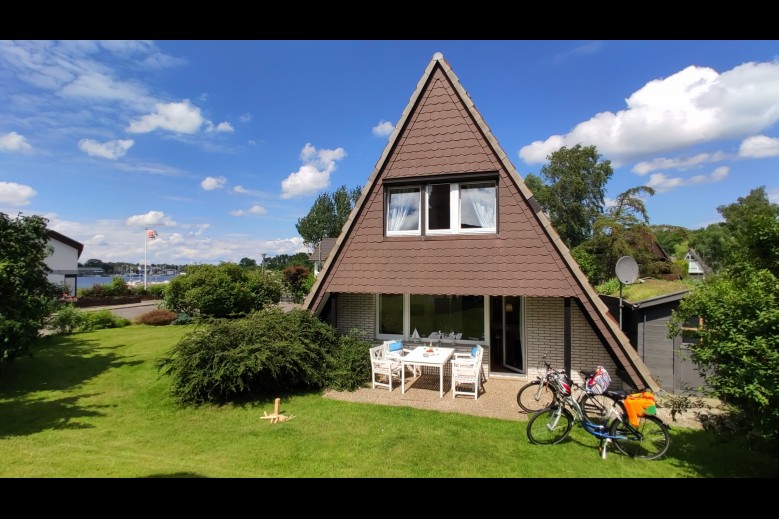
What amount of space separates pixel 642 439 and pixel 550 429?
1302 millimetres

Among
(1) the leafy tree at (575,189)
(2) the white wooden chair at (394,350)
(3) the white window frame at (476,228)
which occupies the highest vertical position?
(1) the leafy tree at (575,189)

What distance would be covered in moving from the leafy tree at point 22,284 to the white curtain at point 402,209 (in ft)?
30.4

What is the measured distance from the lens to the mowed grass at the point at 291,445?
526 centimetres

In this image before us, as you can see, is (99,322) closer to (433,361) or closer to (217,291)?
(217,291)

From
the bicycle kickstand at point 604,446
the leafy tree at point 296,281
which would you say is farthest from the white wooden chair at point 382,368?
the leafy tree at point 296,281

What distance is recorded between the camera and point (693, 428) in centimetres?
680

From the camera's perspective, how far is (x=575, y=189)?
41094mm

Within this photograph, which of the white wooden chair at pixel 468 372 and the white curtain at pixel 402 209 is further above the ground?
the white curtain at pixel 402 209

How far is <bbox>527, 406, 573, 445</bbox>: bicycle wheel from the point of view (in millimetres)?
6191

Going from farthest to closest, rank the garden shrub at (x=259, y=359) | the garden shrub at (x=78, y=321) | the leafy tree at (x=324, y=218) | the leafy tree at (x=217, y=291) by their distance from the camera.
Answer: the leafy tree at (x=324, y=218), the leafy tree at (x=217, y=291), the garden shrub at (x=78, y=321), the garden shrub at (x=259, y=359)

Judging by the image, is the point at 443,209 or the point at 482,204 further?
the point at 443,209

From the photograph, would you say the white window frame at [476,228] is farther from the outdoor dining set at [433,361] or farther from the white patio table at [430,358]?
the white patio table at [430,358]

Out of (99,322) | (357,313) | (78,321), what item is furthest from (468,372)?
(99,322)

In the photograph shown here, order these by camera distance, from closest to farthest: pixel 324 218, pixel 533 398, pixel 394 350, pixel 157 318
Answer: pixel 533 398
pixel 394 350
pixel 157 318
pixel 324 218
